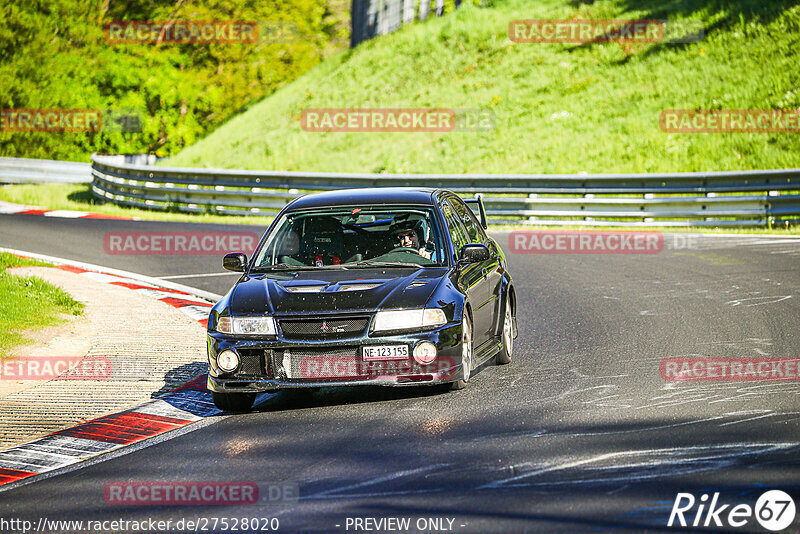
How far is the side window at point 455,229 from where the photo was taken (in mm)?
9461

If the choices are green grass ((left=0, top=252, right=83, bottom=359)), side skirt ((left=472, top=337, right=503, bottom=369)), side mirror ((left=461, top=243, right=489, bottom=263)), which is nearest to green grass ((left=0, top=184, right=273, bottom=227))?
green grass ((left=0, top=252, right=83, bottom=359))

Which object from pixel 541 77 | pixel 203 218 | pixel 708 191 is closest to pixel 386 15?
pixel 541 77

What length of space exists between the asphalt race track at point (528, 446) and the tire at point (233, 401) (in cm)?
12

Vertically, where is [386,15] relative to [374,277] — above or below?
above

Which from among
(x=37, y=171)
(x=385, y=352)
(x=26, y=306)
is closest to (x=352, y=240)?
(x=385, y=352)

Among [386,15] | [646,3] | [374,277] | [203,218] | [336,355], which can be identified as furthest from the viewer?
[386,15]

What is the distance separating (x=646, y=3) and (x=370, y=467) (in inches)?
1392

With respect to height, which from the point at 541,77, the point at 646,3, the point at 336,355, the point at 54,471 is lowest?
the point at 54,471

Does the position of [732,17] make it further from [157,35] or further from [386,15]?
[157,35]

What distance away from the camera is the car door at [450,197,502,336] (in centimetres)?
940

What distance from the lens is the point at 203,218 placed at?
26.6 metres

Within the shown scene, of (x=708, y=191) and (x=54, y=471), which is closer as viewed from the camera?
(x=54, y=471)

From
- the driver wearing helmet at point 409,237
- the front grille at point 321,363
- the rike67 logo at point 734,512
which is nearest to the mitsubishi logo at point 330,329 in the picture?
the front grille at point 321,363

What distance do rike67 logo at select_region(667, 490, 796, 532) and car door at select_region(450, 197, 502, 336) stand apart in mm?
3959
